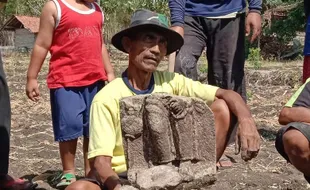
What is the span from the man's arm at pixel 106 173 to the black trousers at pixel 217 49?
153 cm

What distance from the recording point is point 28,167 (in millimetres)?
5031

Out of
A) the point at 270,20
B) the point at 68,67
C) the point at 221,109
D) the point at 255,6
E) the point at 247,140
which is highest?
the point at 255,6

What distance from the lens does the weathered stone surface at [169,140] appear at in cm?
307

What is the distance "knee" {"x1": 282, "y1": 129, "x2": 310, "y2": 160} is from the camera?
361 centimetres

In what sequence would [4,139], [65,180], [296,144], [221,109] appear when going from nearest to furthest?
[221,109] < [296,144] < [4,139] < [65,180]

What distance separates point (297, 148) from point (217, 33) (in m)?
1.32

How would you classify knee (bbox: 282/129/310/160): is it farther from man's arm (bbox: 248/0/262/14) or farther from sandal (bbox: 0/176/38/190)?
sandal (bbox: 0/176/38/190)

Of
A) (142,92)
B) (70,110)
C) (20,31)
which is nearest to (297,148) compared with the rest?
(142,92)

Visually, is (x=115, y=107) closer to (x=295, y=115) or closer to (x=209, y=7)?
(x=295, y=115)

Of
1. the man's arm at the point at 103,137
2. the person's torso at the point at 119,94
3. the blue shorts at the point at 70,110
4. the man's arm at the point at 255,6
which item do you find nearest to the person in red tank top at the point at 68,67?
the blue shorts at the point at 70,110

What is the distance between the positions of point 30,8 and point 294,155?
24.1 meters

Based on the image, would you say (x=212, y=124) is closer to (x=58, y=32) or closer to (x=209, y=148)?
(x=209, y=148)

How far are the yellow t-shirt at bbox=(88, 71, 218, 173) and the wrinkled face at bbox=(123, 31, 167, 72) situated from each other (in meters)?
0.14

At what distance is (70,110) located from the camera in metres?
4.25
